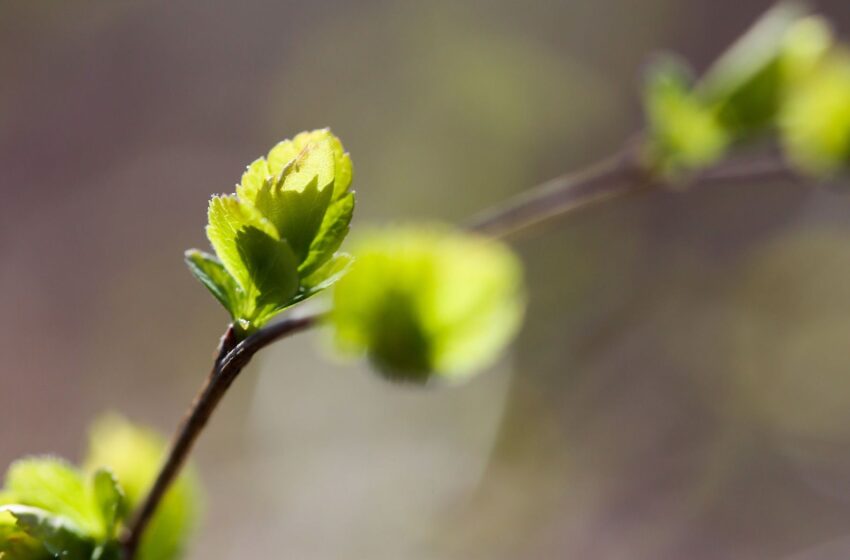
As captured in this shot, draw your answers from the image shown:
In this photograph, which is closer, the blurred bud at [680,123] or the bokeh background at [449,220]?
the blurred bud at [680,123]

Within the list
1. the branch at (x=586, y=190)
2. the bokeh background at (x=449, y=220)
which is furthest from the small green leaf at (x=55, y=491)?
the bokeh background at (x=449, y=220)

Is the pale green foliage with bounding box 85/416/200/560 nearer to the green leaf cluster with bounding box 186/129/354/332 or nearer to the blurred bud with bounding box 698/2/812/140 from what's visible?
the green leaf cluster with bounding box 186/129/354/332

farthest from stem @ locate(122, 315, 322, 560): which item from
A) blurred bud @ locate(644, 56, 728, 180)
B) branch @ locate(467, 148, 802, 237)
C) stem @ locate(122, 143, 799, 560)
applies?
blurred bud @ locate(644, 56, 728, 180)

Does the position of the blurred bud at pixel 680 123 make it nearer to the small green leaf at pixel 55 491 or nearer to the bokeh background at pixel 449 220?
the small green leaf at pixel 55 491

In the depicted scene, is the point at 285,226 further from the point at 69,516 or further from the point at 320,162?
the point at 69,516

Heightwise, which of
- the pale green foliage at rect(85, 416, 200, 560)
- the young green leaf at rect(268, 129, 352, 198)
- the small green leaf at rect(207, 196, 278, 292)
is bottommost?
the pale green foliage at rect(85, 416, 200, 560)
